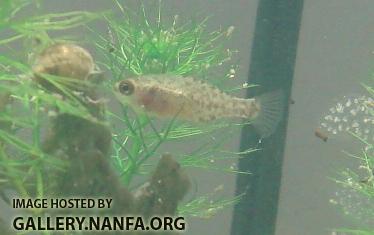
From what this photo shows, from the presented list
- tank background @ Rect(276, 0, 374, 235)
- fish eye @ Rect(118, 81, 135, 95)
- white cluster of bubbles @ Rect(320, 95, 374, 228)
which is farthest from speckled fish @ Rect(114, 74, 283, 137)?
tank background @ Rect(276, 0, 374, 235)

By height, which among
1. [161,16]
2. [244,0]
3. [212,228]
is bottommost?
[212,228]

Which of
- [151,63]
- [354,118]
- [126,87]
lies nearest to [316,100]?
[354,118]

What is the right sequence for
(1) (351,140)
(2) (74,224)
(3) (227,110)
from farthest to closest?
(1) (351,140)
(3) (227,110)
(2) (74,224)

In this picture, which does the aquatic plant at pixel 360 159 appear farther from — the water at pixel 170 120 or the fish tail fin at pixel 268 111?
the fish tail fin at pixel 268 111

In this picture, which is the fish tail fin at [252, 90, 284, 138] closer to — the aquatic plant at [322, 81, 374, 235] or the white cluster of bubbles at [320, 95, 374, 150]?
the aquatic plant at [322, 81, 374, 235]

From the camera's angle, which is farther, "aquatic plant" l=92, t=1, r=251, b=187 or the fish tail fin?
the fish tail fin

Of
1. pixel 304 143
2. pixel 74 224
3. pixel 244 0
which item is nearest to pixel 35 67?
pixel 74 224

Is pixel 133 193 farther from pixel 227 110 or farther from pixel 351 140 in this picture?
pixel 351 140

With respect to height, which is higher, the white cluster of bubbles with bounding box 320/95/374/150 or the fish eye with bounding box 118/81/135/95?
the fish eye with bounding box 118/81/135/95
